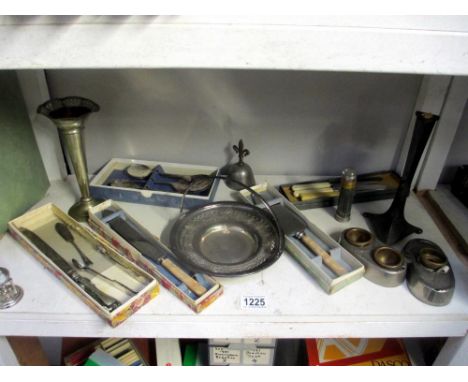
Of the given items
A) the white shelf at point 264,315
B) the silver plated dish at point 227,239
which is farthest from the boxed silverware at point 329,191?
the white shelf at point 264,315

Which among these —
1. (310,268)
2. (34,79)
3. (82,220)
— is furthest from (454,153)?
(34,79)

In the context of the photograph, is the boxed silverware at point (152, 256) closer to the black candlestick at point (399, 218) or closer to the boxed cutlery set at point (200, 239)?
the boxed cutlery set at point (200, 239)

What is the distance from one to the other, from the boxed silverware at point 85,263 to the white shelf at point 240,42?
382 mm

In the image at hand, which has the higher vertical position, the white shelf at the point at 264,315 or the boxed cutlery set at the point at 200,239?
the boxed cutlery set at the point at 200,239

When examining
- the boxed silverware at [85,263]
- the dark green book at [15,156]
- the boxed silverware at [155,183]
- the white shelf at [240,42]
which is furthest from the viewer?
the boxed silverware at [155,183]

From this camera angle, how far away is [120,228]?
77cm

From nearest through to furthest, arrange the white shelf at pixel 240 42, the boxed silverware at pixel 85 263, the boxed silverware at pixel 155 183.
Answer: the white shelf at pixel 240 42
the boxed silverware at pixel 85 263
the boxed silverware at pixel 155 183

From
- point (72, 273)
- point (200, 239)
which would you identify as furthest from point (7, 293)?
point (200, 239)

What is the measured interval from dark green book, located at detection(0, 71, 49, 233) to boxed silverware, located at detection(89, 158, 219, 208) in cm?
14

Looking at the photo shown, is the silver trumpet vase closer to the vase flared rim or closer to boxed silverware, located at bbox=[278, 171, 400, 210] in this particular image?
the vase flared rim

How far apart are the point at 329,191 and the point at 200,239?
36cm

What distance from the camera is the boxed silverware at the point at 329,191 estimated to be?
89 centimetres

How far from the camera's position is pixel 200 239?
771 millimetres

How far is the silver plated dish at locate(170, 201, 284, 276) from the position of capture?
70cm
